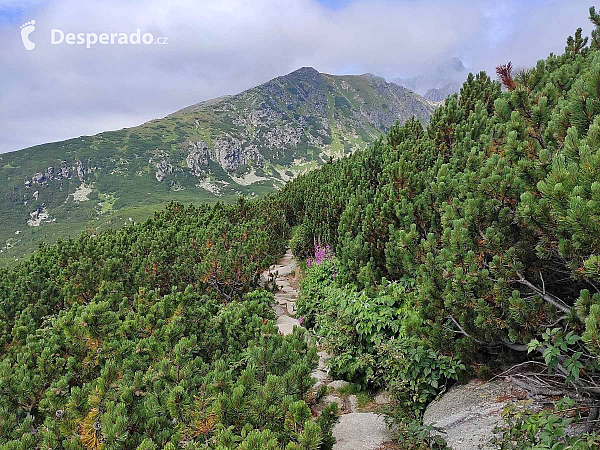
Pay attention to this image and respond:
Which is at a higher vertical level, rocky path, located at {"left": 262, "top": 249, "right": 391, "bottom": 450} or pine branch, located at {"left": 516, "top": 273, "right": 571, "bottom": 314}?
pine branch, located at {"left": 516, "top": 273, "right": 571, "bottom": 314}

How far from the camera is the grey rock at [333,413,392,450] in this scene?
4.81 metres

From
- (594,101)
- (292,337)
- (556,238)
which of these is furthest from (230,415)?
(594,101)

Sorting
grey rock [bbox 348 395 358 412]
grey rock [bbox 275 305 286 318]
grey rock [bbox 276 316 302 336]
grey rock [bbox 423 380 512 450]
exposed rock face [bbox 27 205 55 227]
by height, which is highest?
exposed rock face [bbox 27 205 55 227]

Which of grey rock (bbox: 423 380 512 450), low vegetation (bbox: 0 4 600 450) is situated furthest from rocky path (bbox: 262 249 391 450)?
grey rock (bbox: 423 380 512 450)

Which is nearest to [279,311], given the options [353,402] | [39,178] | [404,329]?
[353,402]

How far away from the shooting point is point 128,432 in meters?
3.00

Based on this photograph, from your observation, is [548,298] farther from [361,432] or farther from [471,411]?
[361,432]

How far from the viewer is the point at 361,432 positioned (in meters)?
5.12

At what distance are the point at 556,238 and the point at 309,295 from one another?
6.17m

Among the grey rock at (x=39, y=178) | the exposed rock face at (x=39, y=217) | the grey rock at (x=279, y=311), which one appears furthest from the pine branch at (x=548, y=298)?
the grey rock at (x=39, y=178)

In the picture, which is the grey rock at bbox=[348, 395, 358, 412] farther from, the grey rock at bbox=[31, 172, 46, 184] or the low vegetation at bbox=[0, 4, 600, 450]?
the grey rock at bbox=[31, 172, 46, 184]

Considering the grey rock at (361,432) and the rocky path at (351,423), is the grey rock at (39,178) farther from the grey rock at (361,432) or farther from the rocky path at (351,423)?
the grey rock at (361,432)

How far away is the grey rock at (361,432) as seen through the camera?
481 cm

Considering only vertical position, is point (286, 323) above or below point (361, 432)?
above
